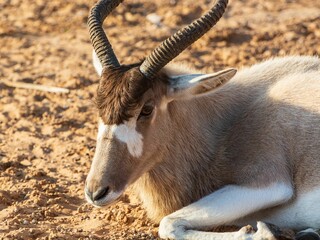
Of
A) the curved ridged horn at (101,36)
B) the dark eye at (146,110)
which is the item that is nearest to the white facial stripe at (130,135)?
the dark eye at (146,110)

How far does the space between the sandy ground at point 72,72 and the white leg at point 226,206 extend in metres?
0.43

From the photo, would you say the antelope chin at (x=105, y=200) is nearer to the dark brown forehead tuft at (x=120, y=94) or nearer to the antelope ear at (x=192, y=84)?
the dark brown forehead tuft at (x=120, y=94)

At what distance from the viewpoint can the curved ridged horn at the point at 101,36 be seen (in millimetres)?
7848

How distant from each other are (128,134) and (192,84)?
68 centimetres

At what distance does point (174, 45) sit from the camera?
7598 millimetres

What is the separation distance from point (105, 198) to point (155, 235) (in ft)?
2.47

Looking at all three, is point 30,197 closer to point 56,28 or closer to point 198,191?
point 198,191

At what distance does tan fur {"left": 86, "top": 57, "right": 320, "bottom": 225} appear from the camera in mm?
7840

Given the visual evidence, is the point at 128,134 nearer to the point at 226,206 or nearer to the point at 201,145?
the point at 201,145

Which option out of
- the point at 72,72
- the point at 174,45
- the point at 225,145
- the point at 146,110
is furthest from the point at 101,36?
the point at 72,72

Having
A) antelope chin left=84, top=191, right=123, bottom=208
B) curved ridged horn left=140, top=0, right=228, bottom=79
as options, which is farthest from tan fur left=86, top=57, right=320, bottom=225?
antelope chin left=84, top=191, right=123, bottom=208

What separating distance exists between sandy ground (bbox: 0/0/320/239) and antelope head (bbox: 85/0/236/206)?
0.63 m

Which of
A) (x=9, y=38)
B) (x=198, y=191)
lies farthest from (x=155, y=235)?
(x=9, y=38)

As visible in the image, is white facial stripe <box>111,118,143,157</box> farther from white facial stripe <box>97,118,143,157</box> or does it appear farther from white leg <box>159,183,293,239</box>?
white leg <box>159,183,293,239</box>
